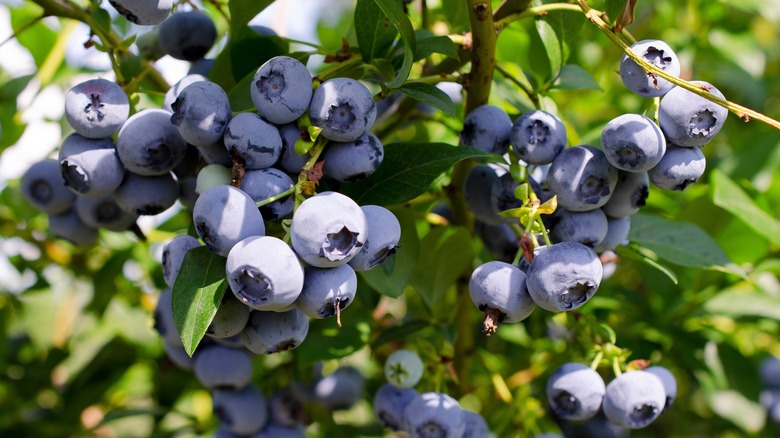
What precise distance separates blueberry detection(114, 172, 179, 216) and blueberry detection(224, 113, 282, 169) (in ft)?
0.69

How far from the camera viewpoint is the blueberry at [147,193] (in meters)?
1.00

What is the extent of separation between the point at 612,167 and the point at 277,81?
436 mm

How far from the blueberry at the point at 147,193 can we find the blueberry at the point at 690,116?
660mm

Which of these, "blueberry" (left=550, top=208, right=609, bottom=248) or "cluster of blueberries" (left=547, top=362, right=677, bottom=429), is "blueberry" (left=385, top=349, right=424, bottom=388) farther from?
"blueberry" (left=550, top=208, right=609, bottom=248)

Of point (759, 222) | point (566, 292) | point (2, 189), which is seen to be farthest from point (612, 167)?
point (2, 189)

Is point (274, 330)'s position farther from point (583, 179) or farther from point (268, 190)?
point (583, 179)

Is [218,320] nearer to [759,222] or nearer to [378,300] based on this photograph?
[378,300]

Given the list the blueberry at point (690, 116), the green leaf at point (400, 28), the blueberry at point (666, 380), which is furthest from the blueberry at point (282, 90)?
the blueberry at point (666, 380)

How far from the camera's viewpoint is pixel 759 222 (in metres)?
1.33

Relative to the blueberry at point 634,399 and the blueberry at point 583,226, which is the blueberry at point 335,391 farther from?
the blueberry at point 583,226

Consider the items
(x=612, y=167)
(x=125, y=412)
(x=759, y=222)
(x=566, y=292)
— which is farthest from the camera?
(x=125, y=412)

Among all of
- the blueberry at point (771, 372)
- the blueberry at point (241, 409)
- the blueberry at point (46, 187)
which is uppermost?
the blueberry at point (46, 187)

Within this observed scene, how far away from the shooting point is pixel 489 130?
3.27ft

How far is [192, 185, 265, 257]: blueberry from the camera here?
0.76 metres
